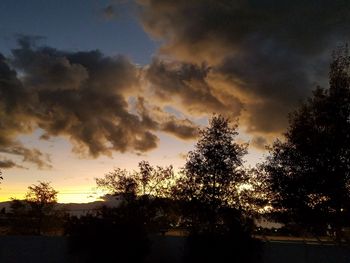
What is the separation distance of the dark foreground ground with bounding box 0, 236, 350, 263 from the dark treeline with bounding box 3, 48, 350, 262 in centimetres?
67

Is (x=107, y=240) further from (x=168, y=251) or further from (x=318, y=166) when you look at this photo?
(x=318, y=166)

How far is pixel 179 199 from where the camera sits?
39812 mm

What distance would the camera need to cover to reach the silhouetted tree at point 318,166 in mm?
31734

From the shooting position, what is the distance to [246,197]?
3812 cm

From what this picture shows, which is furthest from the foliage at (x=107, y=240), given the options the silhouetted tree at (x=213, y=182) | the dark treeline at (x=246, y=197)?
the silhouetted tree at (x=213, y=182)

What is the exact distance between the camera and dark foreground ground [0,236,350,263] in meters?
26.2

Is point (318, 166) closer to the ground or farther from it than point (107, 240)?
farther from it

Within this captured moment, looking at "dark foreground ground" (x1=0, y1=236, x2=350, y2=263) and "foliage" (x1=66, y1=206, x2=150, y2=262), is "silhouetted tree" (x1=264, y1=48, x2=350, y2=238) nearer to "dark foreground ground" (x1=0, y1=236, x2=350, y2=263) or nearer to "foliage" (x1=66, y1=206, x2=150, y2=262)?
"dark foreground ground" (x1=0, y1=236, x2=350, y2=263)

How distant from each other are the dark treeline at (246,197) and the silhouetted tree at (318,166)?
6 cm

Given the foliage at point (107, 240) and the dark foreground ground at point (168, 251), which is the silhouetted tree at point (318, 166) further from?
the foliage at point (107, 240)

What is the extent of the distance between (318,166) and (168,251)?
1160 centimetres

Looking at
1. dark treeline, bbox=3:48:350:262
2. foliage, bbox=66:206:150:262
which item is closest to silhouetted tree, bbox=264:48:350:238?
dark treeline, bbox=3:48:350:262

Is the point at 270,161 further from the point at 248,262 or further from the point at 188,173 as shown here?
the point at 248,262

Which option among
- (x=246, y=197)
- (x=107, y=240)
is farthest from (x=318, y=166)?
(x=107, y=240)
